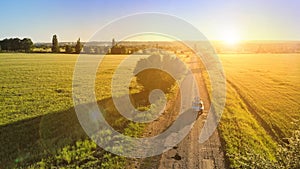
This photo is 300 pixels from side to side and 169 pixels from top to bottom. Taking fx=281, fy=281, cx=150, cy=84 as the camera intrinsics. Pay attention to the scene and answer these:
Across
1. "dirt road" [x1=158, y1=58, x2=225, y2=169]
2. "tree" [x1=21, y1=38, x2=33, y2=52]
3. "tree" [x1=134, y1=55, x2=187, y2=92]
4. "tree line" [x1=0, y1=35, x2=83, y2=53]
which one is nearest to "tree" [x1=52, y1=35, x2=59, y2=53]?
"tree line" [x1=0, y1=35, x2=83, y2=53]

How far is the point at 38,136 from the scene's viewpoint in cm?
1689

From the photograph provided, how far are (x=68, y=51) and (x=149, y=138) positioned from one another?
101819 mm

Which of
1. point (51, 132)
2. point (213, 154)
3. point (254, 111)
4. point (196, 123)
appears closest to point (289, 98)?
point (254, 111)

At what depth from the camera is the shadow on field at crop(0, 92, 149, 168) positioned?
13711mm

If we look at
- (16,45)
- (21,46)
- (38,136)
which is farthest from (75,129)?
(16,45)

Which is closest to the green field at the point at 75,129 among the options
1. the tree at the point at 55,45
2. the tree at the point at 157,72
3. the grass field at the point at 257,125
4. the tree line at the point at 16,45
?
the grass field at the point at 257,125

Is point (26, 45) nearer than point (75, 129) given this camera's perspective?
No

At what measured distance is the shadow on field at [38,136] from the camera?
540 inches

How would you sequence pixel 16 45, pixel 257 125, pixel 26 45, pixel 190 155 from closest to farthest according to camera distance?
1. pixel 190 155
2. pixel 257 125
3. pixel 26 45
4. pixel 16 45

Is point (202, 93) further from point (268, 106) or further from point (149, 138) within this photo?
point (149, 138)

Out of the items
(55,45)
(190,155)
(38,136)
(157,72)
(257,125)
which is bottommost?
(38,136)

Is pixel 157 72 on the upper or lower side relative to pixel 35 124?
upper

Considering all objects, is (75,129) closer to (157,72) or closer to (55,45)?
(157,72)

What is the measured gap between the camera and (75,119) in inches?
802
